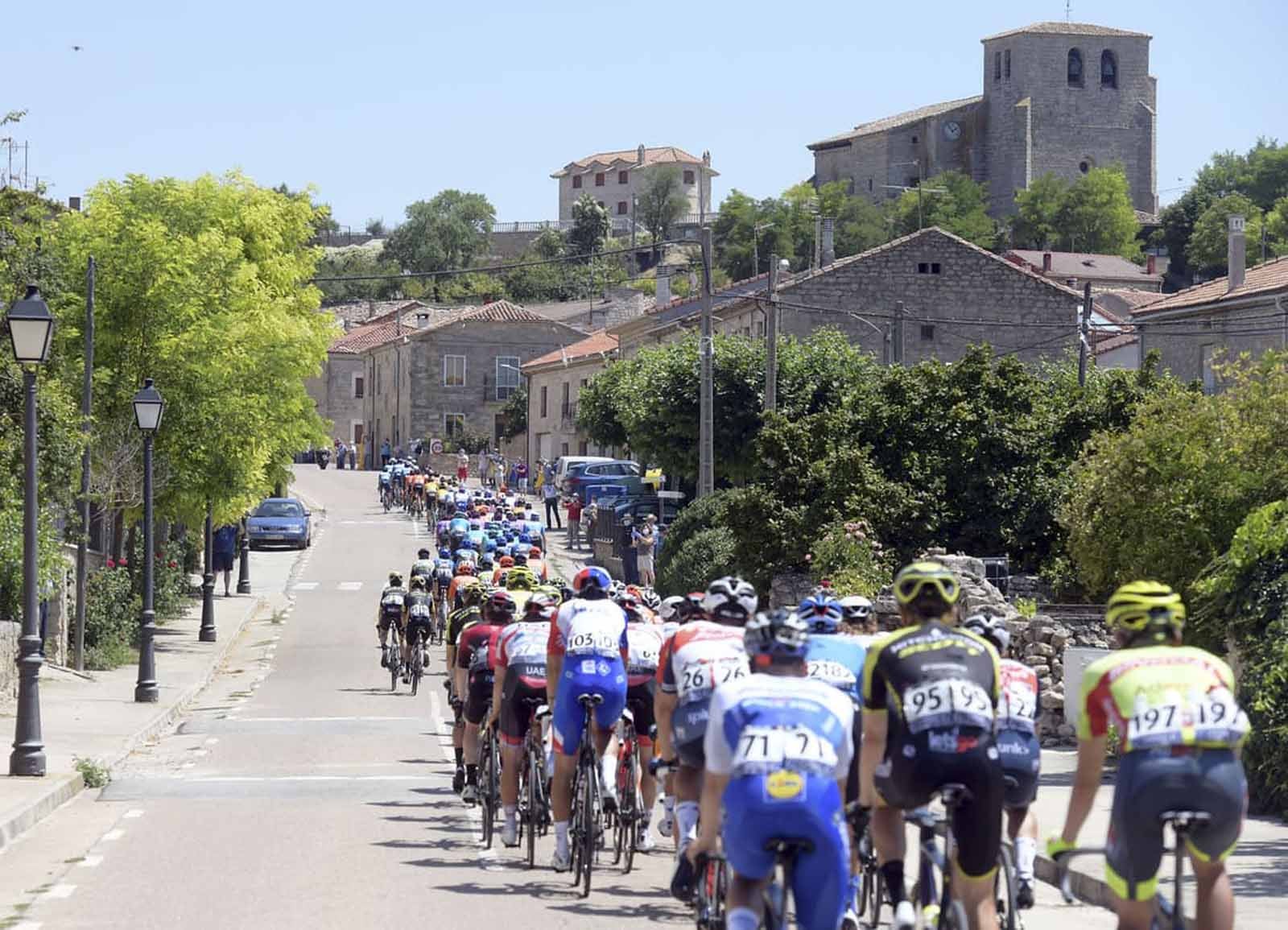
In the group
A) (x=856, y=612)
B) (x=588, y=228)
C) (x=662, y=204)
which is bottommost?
(x=856, y=612)

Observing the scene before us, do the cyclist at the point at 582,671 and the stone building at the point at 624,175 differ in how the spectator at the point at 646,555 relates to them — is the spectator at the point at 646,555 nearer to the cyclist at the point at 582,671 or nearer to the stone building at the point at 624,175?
the cyclist at the point at 582,671

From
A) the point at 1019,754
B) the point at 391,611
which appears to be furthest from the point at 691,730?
the point at 391,611

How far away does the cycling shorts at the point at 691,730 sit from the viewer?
34.0 ft

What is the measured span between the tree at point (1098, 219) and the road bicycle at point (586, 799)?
125259 mm

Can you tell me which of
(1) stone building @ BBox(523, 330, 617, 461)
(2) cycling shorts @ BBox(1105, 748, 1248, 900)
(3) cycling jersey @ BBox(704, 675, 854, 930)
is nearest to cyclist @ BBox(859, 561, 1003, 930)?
(3) cycling jersey @ BBox(704, 675, 854, 930)

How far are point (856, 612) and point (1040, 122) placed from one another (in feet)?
453

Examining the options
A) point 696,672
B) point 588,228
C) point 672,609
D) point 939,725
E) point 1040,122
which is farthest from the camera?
point 588,228

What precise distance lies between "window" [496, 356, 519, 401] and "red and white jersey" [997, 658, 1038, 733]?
9600 centimetres

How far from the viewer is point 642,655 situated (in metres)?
13.0

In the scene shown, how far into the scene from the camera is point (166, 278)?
113 ft

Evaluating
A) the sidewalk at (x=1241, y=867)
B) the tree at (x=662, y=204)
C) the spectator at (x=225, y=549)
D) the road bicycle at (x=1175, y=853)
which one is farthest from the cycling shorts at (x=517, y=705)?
the tree at (x=662, y=204)

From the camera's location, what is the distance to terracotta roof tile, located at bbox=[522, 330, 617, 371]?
288 feet

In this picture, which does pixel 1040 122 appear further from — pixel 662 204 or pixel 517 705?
pixel 517 705

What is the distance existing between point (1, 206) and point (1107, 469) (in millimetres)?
14953
